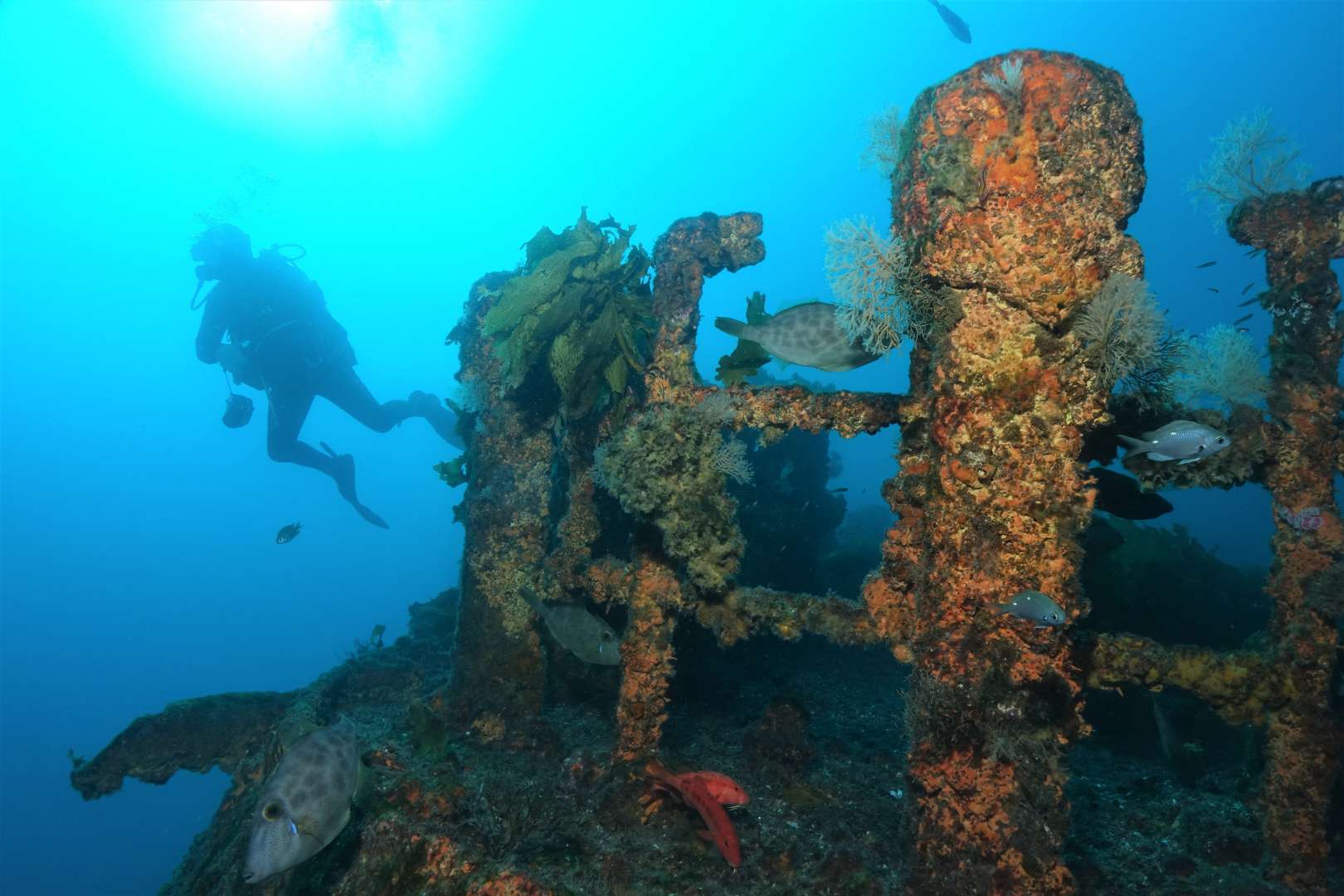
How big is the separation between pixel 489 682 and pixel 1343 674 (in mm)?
6248

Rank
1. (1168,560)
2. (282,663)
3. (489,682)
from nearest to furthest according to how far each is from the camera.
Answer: (489,682), (1168,560), (282,663)

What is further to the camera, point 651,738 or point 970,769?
point 651,738

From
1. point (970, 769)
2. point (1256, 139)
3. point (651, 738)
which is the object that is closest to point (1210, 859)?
point (970, 769)

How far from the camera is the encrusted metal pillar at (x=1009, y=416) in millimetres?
2385

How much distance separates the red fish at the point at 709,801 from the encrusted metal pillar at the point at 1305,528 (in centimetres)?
299

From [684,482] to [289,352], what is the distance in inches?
529

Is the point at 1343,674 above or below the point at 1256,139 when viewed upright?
below

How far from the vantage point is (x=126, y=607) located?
81.6 m

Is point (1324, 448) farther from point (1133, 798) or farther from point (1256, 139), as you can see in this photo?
point (1133, 798)

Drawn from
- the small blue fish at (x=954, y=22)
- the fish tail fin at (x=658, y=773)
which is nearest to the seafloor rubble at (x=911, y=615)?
the fish tail fin at (x=658, y=773)

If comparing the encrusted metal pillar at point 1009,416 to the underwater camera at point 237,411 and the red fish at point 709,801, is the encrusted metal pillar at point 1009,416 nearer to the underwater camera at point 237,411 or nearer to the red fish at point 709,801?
the red fish at point 709,801

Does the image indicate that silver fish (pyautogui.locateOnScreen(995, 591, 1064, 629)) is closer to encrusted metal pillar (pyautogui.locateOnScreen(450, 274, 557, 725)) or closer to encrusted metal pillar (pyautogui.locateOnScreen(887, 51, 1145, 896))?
encrusted metal pillar (pyautogui.locateOnScreen(887, 51, 1145, 896))

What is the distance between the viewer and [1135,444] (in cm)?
293

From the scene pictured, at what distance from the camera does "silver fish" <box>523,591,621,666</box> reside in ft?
15.8
